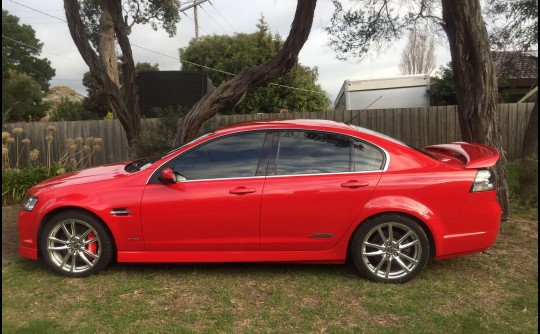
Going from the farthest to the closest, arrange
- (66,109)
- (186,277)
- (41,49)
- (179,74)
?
(179,74), (66,109), (41,49), (186,277)

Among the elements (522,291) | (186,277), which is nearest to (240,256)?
(186,277)

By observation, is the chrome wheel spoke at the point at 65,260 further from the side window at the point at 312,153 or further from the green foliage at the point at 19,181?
the green foliage at the point at 19,181

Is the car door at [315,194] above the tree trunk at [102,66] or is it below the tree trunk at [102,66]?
below

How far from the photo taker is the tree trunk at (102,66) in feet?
24.8

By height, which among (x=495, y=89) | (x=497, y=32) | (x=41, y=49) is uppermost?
(x=497, y=32)

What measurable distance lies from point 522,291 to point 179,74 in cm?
1166

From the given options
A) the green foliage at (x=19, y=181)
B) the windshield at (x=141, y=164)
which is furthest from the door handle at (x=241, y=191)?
the green foliage at (x=19, y=181)

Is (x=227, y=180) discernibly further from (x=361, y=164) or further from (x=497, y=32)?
(x=497, y=32)

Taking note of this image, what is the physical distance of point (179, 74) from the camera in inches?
546

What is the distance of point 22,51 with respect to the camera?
196 inches

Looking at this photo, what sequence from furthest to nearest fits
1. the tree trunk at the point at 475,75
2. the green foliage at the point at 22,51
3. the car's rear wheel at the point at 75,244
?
the tree trunk at the point at 475,75
the car's rear wheel at the point at 75,244
the green foliage at the point at 22,51

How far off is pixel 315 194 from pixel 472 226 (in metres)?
1.47

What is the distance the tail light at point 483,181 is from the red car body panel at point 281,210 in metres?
0.05

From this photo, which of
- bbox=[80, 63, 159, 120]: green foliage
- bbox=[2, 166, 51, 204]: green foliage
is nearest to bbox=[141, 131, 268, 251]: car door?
bbox=[2, 166, 51, 204]: green foliage
